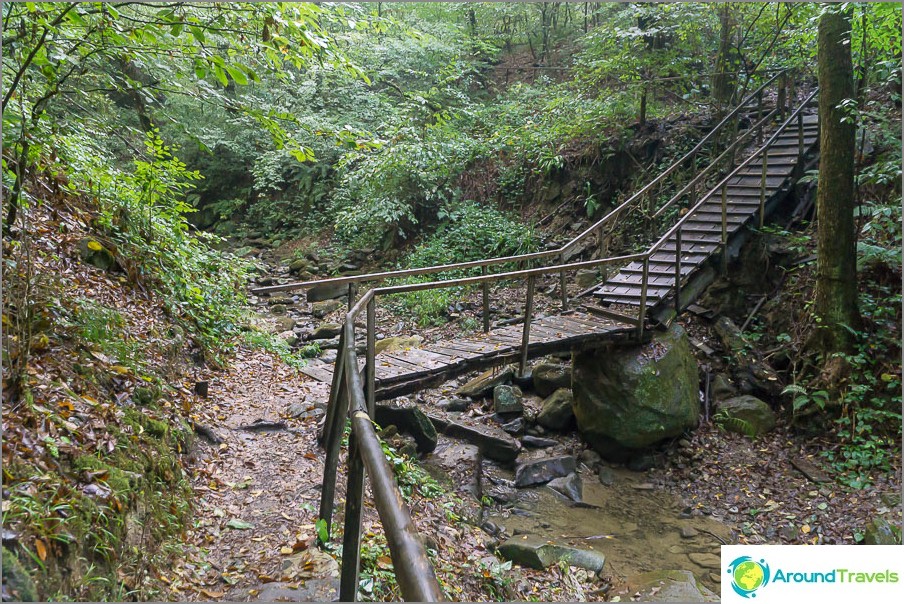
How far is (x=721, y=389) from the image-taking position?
896cm

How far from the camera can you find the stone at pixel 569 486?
7.19m

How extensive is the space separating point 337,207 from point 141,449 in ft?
44.5

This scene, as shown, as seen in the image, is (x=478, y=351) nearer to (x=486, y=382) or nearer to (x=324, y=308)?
(x=486, y=382)

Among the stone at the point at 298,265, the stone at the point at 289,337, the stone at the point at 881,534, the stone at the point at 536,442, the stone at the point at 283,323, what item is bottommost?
the stone at the point at 881,534

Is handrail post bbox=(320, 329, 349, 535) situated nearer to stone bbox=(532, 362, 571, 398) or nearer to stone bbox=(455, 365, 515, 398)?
stone bbox=(455, 365, 515, 398)

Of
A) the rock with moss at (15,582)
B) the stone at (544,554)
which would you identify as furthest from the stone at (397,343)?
the rock with moss at (15,582)

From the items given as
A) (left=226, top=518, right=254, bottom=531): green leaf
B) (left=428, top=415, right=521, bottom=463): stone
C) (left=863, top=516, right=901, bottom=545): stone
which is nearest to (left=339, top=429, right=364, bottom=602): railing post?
(left=226, top=518, right=254, bottom=531): green leaf

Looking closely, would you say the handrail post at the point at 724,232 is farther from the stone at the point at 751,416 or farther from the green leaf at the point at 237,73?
the green leaf at the point at 237,73

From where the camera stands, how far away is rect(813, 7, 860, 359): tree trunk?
26.1 ft

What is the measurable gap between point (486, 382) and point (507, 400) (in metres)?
0.66

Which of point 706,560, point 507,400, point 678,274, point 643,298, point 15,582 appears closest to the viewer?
point 15,582

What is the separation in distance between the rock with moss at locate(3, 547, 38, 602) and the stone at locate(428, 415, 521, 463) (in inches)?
222

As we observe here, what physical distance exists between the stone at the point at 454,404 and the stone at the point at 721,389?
376cm

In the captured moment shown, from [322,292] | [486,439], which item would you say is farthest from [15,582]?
[486,439]
